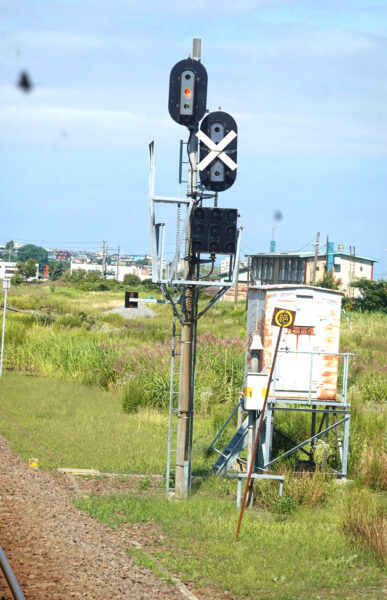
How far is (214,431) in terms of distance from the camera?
18922mm

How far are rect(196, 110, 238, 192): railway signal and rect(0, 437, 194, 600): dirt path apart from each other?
5112 millimetres

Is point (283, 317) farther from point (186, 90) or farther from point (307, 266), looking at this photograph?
point (307, 266)

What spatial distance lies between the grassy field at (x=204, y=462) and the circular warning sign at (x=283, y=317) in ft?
9.21

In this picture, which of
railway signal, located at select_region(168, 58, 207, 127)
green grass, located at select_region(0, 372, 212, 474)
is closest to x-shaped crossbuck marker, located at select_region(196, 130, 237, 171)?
railway signal, located at select_region(168, 58, 207, 127)

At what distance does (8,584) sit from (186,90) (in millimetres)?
7209

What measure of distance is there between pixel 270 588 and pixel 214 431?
10007mm

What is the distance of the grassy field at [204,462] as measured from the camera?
956cm

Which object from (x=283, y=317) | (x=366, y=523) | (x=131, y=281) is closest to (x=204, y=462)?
(x=366, y=523)

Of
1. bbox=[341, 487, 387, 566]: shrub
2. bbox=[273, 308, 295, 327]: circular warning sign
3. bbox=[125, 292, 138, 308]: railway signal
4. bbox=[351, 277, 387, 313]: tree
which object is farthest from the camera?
bbox=[351, 277, 387, 313]: tree

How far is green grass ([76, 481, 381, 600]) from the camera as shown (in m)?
9.06

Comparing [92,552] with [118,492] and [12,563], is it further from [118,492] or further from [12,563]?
[118,492]

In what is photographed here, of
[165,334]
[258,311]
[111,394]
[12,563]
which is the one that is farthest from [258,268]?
[12,563]

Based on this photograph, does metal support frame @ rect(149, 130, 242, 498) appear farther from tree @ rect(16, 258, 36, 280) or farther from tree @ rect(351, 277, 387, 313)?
tree @ rect(16, 258, 36, 280)

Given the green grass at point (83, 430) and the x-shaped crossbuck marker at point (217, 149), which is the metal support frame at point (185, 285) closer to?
the x-shaped crossbuck marker at point (217, 149)
